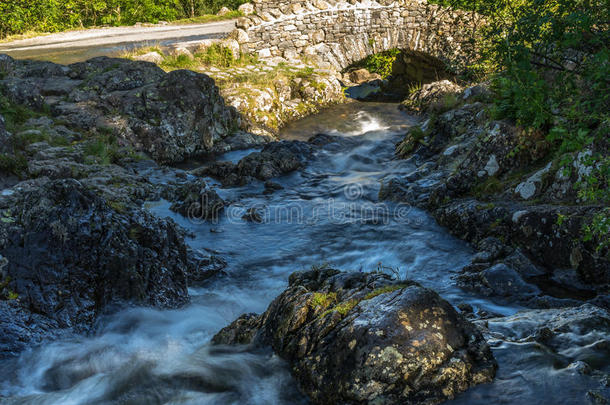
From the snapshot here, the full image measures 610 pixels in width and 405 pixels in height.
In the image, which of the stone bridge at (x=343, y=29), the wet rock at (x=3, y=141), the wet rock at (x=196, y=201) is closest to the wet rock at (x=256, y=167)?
the wet rock at (x=196, y=201)

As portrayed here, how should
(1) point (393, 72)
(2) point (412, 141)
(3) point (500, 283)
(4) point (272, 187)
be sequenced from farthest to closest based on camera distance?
1. (1) point (393, 72)
2. (2) point (412, 141)
3. (4) point (272, 187)
4. (3) point (500, 283)

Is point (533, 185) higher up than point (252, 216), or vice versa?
point (533, 185)

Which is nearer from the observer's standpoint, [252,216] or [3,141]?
[3,141]

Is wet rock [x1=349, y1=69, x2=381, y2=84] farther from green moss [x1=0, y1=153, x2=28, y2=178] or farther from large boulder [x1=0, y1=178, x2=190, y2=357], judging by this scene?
large boulder [x1=0, y1=178, x2=190, y2=357]

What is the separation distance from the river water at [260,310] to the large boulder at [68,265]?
212 mm

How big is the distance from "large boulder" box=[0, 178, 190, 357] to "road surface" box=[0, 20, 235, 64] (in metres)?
13.5

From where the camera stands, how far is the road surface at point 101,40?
17.3 m

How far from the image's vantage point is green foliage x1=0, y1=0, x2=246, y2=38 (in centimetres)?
2459

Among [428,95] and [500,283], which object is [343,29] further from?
[500,283]

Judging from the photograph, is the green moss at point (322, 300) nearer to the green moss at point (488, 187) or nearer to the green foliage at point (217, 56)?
the green moss at point (488, 187)

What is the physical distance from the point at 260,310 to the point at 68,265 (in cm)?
229

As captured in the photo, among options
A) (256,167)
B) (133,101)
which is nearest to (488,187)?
(256,167)

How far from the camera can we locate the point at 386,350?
126 inches

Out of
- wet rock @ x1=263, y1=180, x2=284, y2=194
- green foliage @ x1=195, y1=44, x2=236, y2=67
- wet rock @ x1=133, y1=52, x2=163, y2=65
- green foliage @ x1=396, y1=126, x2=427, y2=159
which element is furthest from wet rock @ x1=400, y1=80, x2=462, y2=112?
wet rock @ x1=133, y1=52, x2=163, y2=65
